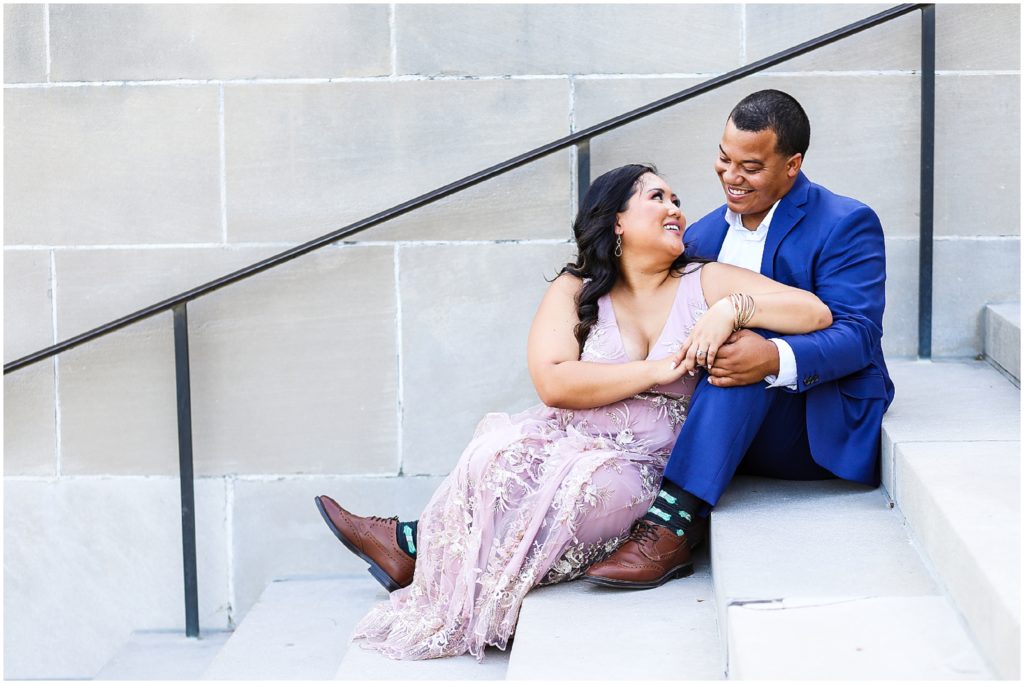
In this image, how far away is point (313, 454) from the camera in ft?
12.2

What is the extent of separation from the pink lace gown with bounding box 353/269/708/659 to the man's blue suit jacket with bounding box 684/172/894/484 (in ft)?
0.86

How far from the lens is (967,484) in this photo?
7.59 feet

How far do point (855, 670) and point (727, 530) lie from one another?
29.3 inches

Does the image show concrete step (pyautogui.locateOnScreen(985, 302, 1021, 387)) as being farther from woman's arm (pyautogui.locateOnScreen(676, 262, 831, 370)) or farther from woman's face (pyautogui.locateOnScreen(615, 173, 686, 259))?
woman's face (pyautogui.locateOnScreen(615, 173, 686, 259))

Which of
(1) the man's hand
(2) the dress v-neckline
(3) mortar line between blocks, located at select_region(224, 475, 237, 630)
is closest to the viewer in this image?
(1) the man's hand

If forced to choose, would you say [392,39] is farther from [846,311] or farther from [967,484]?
[967,484]

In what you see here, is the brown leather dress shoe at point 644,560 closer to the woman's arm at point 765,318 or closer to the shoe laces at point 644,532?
the shoe laces at point 644,532

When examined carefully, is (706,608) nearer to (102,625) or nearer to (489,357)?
(489,357)

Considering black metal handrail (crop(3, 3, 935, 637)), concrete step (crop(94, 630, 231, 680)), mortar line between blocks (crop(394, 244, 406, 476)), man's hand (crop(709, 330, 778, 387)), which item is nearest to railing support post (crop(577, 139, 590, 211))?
black metal handrail (crop(3, 3, 935, 637))

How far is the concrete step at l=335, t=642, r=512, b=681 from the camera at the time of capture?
8.86ft

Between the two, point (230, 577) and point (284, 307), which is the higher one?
point (284, 307)

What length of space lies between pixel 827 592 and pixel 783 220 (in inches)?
40.7

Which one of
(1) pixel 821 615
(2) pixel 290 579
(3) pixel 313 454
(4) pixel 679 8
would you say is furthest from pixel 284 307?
(1) pixel 821 615

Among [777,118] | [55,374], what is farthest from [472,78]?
[55,374]
